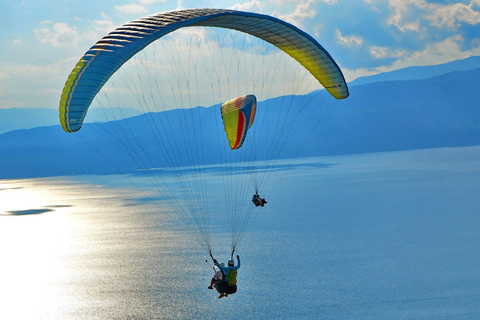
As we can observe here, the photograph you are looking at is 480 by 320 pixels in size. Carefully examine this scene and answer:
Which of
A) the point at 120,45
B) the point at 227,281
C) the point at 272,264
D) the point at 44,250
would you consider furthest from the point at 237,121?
the point at 44,250

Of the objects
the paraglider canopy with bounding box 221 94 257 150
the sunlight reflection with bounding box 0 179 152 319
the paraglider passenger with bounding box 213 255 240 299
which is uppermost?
the paraglider canopy with bounding box 221 94 257 150

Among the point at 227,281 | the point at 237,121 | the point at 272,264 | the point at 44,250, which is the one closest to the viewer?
the point at 227,281

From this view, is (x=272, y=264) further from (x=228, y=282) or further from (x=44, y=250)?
(x=228, y=282)

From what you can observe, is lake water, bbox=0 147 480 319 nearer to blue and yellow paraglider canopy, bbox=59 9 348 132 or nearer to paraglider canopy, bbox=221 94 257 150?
paraglider canopy, bbox=221 94 257 150

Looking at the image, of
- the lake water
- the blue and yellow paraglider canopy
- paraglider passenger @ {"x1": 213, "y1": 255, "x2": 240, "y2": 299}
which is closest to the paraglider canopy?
the blue and yellow paraglider canopy

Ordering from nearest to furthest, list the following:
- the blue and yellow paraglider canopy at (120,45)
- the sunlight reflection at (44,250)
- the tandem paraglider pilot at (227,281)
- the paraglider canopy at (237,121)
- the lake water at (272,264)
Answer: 1. the blue and yellow paraglider canopy at (120,45)
2. the tandem paraglider pilot at (227,281)
3. the paraglider canopy at (237,121)
4. the lake water at (272,264)
5. the sunlight reflection at (44,250)

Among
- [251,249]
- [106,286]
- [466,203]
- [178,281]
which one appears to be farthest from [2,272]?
[466,203]

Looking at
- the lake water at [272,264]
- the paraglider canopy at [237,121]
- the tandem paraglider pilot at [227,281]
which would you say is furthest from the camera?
the lake water at [272,264]

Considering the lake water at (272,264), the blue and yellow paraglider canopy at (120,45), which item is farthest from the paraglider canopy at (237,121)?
the lake water at (272,264)

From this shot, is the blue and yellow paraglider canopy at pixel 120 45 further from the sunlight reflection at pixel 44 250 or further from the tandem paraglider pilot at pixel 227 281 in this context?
the sunlight reflection at pixel 44 250
